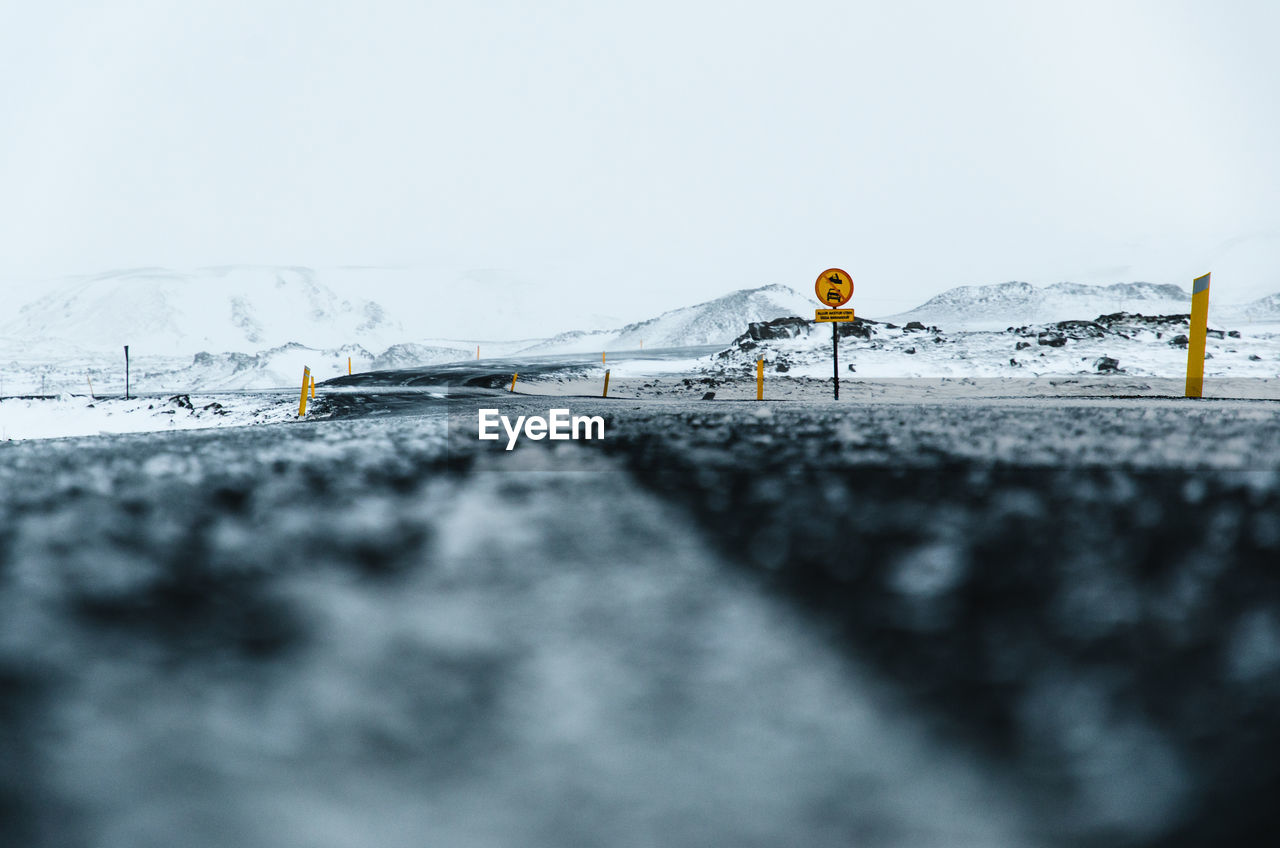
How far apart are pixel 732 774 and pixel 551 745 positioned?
0.16 metres

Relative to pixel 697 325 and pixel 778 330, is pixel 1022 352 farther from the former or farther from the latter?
pixel 697 325

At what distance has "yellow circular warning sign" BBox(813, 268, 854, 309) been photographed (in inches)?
533

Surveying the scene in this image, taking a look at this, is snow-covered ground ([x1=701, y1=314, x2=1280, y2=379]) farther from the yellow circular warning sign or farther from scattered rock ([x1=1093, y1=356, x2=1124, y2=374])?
the yellow circular warning sign

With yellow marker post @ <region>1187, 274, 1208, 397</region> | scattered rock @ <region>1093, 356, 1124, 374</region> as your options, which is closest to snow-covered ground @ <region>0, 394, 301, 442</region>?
yellow marker post @ <region>1187, 274, 1208, 397</region>

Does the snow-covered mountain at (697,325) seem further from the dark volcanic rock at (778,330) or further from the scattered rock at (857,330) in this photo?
the scattered rock at (857,330)

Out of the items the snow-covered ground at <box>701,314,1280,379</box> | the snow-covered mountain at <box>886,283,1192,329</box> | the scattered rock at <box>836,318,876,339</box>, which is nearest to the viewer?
the snow-covered ground at <box>701,314,1280,379</box>

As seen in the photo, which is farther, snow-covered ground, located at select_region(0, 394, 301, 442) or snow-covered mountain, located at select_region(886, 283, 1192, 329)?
snow-covered mountain, located at select_region(886, 283, 1192, 329)

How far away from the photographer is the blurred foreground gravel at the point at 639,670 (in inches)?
20.9

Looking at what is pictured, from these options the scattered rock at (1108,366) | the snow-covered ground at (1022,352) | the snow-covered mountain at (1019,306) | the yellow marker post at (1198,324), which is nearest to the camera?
the yellow marker post at (1198,324)

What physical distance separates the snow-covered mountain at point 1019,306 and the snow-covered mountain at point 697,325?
1758cm

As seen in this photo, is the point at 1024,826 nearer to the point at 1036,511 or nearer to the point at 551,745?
the point at 551,745

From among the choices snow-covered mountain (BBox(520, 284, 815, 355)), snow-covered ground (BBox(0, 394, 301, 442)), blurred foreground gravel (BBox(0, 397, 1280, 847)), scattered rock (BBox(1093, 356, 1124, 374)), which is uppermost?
snow-covered mountain (BBox(520, 284, 815, 355))

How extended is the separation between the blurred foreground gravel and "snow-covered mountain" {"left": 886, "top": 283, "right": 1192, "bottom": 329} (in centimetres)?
6988

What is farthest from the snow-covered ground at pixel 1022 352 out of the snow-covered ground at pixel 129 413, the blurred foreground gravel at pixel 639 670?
the blurred foreground gravel at pixel 639 670
